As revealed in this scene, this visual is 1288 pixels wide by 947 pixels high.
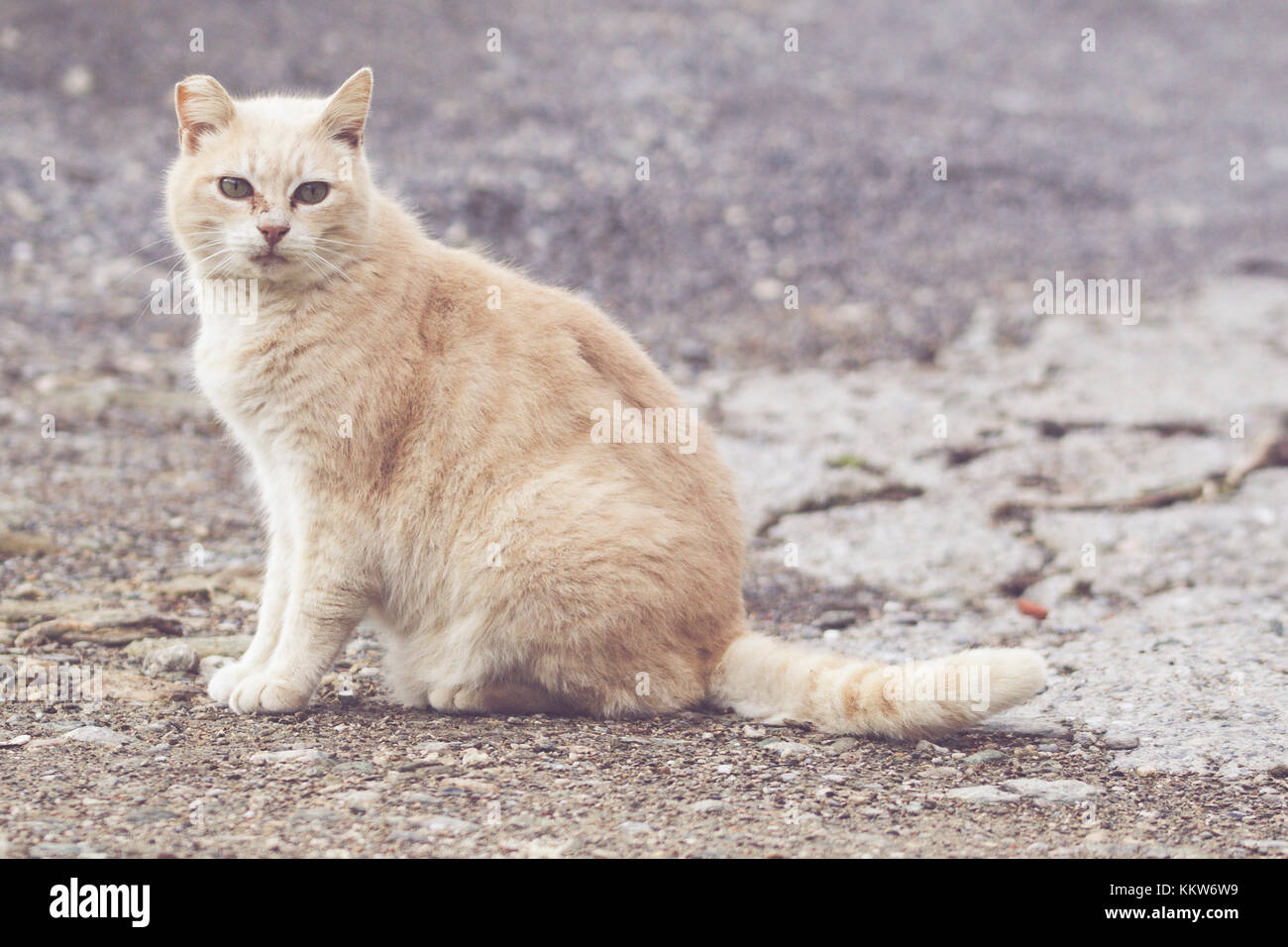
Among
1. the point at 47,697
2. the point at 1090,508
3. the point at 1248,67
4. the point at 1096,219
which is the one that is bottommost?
the point at 47,697

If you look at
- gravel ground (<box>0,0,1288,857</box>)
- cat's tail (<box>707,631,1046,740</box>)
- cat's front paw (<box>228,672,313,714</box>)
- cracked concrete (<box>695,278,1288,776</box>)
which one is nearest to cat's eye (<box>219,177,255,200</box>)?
cat's front paw (<box>228,672,313,714</box>)

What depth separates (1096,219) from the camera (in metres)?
8.88

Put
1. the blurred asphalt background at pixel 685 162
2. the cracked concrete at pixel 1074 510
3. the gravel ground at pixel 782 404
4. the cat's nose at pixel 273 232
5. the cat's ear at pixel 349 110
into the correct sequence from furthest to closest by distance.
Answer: the blurred asphalt background at pixel 685 162 → the cracked concrete at pixel 1074 510 → the cat's ear at pixel 349 110 → the cat's nose at pixel 273 232 → the gravel ground at pixel 782 404

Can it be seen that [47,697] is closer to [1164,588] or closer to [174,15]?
[1164,588]

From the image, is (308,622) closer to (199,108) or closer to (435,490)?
(435,490)

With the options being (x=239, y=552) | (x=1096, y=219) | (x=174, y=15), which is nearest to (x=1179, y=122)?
(x=1096, y=219)

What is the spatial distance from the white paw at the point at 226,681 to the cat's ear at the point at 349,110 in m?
1.41

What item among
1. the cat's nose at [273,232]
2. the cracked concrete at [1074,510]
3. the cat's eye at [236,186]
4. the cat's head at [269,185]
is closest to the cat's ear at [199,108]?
the cat's head at [269,185]

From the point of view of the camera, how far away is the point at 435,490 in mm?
3178

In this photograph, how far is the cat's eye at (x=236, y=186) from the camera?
3137 mm

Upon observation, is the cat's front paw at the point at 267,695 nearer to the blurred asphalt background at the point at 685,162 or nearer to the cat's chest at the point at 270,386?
the cat's chest at the point at 270,386

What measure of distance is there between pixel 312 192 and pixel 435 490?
82 cm

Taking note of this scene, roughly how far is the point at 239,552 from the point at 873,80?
731cm

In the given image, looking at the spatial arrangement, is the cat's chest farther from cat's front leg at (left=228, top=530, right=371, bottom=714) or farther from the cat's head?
cat's front leg at (left=228, top=530, right=371, bottom=714)
